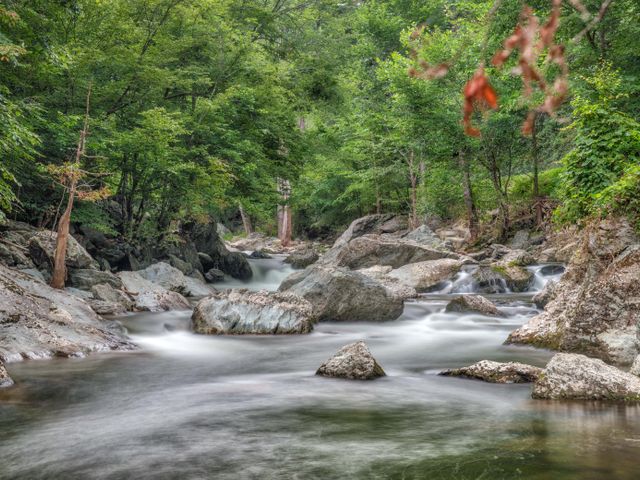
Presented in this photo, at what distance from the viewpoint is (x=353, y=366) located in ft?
23.1

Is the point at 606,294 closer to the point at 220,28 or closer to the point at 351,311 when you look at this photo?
the point at 351,311

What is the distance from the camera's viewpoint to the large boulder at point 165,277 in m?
16.8

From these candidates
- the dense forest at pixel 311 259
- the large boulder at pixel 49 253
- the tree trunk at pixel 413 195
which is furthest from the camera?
the tree trunk at pixel 413 195

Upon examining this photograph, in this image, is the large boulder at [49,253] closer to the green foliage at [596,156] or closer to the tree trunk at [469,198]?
the green foliage at [596,156]

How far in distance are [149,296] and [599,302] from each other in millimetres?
10324

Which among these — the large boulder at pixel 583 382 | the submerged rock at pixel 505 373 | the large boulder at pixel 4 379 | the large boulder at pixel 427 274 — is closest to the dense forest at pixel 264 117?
the submerged rock at pixel 505 373

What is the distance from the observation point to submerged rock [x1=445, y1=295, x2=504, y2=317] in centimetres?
1291

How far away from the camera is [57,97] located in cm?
1575

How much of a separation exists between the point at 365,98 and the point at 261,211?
12.2 metres

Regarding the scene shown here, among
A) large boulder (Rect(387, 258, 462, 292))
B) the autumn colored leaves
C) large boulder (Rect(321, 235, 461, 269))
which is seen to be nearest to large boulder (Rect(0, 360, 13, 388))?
the autumn colored leaves

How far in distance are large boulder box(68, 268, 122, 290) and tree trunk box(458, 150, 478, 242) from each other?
1496 centimetres

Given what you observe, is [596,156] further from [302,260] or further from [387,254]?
[302,260]

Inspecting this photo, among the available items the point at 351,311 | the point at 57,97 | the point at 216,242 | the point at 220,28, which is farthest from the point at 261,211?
the point at 351,311

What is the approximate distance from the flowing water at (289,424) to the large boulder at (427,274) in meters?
9.83
